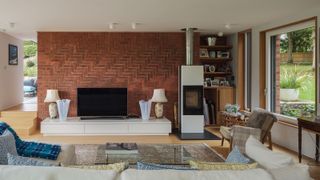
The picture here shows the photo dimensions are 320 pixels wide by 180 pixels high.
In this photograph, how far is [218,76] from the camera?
9.68 m

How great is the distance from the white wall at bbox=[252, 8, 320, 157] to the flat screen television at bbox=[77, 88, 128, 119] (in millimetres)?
2899

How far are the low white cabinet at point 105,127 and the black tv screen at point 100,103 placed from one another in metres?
0.23

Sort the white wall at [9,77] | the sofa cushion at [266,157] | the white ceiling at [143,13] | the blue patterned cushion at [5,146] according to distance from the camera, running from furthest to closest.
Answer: the white wall at [9,77]
the white ceiling at [143,13]
the blue patterned cushion at [5,146]
the sofa cushion at [266,157]

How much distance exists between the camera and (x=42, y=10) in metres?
5.91

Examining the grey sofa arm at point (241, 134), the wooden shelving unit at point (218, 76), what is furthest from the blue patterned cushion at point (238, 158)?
the wooden shelving unit at point (218, 76)

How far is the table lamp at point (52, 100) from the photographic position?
8.38 meters

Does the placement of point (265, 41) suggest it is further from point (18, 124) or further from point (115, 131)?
point (18, 124)

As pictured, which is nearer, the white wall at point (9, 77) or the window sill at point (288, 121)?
the window sill at point (288, 121)

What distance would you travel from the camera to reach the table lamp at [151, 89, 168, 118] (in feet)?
27.9

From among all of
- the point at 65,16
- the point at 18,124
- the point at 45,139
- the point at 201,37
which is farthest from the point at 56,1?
the point at 201,37

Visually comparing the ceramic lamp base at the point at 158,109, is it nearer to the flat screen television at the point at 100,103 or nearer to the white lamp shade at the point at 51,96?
the flat screen television at the point at 100,103

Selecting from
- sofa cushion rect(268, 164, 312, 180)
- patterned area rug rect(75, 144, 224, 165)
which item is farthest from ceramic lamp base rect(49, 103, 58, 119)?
sofa cushion rect(268, 164, 312, 180)

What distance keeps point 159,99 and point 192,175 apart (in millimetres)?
6492

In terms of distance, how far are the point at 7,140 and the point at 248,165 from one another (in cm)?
227
